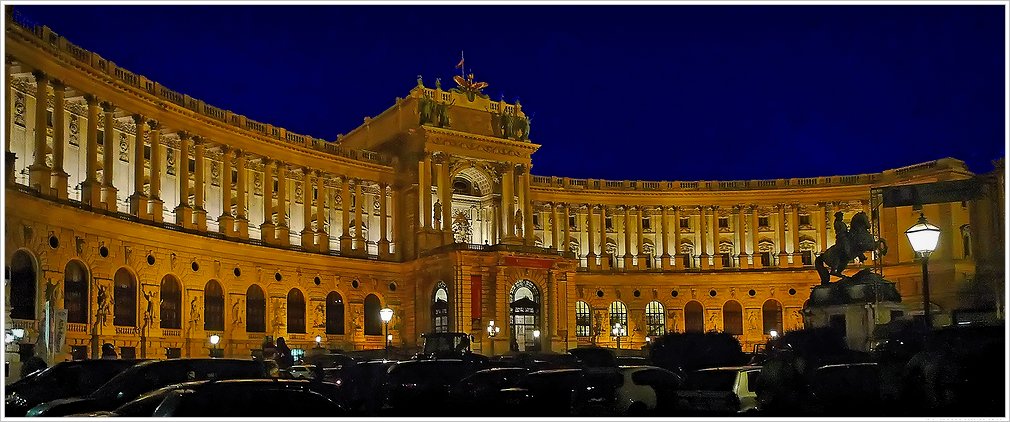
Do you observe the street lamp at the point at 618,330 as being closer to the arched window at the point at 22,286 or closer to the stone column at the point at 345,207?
the stone column at the point at 345,207

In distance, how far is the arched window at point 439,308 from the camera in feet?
229

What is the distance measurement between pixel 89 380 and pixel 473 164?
51.2 metres

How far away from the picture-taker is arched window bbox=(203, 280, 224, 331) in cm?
5791

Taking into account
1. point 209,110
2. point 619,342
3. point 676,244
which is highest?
point 209,110

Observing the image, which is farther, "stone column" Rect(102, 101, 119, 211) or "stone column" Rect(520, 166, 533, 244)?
"stone column" Rect(520, 166, 533, 244)

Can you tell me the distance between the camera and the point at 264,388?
614 inches

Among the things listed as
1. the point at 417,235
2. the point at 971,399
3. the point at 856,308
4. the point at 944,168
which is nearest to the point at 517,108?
the point at 417,235

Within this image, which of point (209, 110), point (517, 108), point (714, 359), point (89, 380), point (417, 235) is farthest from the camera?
point (517, 108)

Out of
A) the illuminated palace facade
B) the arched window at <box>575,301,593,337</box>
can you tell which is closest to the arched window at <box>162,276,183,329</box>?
the illuminated palace facade

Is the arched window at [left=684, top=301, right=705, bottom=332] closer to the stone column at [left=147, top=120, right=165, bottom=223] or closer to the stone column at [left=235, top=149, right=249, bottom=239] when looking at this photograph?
the stone column at [left=235, top=149, right=249, bottom=239]

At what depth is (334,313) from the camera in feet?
225

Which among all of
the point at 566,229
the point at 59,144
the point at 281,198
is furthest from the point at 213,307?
the point at 566,229

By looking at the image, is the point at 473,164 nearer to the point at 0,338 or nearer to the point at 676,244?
the point at 676,244

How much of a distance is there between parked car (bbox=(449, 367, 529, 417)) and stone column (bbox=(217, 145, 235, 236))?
132ft
